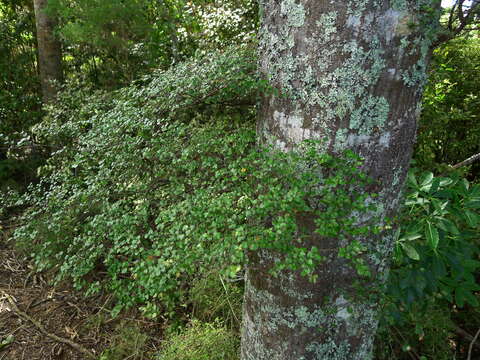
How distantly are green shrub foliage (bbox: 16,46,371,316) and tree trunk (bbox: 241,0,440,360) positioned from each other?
0.11 meters

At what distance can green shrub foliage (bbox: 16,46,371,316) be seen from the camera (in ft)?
4.35

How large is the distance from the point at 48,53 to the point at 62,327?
3476 mm

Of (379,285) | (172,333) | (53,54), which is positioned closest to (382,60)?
(379,285)

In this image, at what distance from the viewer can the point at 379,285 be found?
5.31ft

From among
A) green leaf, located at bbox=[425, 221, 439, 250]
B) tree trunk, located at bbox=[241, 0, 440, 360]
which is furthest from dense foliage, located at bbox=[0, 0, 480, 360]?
tree trunk, located at bbox=[241, 0, 440, 360]

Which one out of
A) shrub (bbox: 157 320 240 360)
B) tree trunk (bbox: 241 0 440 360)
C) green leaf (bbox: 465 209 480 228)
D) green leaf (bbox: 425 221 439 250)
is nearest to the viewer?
tree trunk (bbox: 241 0 440 360)

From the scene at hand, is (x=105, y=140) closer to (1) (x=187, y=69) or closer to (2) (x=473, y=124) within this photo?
(1) (x=187, y=69)

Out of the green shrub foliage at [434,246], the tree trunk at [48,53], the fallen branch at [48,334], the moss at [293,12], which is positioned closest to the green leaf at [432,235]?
the green shrub foliage at [434,246]

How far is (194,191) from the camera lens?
5.25ft

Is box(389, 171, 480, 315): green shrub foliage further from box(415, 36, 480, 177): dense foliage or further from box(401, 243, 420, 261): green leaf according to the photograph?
box(415, 36, 480, 177): dense foliage

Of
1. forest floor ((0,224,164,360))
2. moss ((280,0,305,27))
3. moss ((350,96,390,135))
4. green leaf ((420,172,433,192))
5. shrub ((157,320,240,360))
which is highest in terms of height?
moss ((280,0,305,27))

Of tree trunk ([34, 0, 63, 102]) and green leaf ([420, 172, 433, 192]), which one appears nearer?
green leaf ([420, 172, 433, 192])

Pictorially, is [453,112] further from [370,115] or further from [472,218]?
[370,115]

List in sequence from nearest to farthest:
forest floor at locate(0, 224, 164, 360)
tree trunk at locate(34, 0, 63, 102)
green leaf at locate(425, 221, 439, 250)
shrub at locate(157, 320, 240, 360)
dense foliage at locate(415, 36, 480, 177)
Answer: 1. green leaf at locate(425, 221, 439, 250)
2. shrub at locate(157, 320, 240, 360)
3. forest floor at locate(0, 224, 164, 360)
4. dense foliage at locate(415, 36, 480, 177)
5. tree trunk at locate(34, 0, 63, 102)
